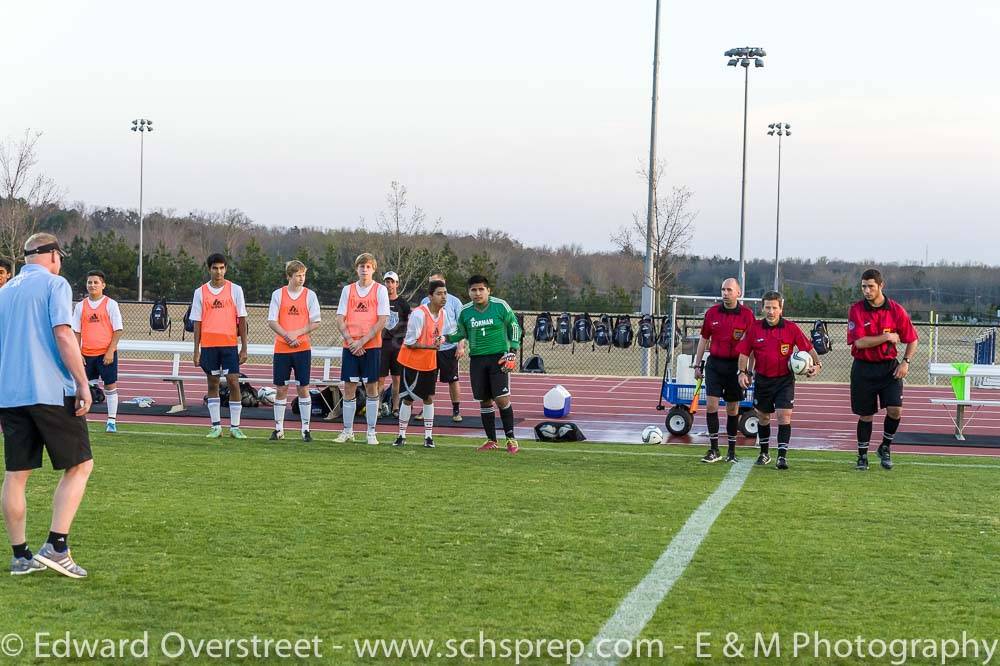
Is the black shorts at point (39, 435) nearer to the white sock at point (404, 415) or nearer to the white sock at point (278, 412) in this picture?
the white sock at point (404, 415)

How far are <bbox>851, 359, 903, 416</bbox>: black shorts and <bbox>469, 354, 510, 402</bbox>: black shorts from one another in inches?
135

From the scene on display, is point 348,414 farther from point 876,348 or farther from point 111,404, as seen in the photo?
point 876,348

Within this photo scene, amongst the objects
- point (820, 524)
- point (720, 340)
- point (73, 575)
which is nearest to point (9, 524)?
point (73, 575)

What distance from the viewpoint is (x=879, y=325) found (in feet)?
35.2

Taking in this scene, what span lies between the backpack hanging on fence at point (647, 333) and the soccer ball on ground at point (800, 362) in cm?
1309

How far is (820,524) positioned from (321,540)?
3.34m

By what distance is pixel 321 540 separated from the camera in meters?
6.89

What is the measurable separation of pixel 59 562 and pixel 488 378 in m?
6.39

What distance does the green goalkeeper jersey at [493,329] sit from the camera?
38.4 ft

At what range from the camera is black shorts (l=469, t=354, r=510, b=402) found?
38.5 ft

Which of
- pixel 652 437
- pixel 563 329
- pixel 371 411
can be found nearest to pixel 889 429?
pixel 652 437

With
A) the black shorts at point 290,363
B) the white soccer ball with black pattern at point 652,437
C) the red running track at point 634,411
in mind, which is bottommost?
the red running track at point 634,411

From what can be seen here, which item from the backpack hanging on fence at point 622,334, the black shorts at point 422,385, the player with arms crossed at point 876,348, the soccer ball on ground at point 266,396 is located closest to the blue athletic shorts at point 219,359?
the black shorts at point 422,385

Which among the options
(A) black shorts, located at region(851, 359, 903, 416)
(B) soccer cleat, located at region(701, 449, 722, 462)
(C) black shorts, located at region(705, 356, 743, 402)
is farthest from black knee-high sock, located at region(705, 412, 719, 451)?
(A) black shorts, located at region(851, 359, 903, 416)
